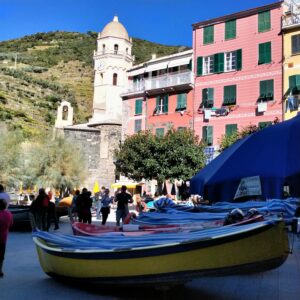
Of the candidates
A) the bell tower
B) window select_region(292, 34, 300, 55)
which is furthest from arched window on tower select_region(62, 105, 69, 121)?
window select_region(292, 34, 300, 55)

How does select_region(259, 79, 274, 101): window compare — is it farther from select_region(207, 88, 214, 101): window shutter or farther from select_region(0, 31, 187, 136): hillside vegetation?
select_region(0, 31, 187, 136): hillside vegetation

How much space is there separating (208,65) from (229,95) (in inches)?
129

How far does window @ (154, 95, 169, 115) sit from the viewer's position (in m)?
36.4

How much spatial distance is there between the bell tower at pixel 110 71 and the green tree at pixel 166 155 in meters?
16.2

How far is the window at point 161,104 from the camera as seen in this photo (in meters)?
36.4

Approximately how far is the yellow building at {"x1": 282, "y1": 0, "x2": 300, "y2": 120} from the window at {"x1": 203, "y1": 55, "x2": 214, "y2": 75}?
569 cm

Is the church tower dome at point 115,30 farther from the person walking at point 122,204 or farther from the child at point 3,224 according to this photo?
the child at point 3,224

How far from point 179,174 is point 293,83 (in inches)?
398

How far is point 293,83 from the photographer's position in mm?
29625

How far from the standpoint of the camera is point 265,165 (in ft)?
14.7

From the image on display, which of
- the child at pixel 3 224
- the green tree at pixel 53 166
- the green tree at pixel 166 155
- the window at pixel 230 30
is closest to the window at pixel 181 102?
the green tree at pixel 166 155

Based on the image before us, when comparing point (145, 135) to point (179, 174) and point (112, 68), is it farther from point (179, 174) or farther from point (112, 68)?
point (112, 68)

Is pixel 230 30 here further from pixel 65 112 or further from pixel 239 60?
pixel 65 112

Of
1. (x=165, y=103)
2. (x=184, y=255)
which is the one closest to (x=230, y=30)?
(x=165, y=103)
